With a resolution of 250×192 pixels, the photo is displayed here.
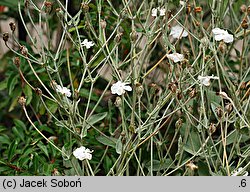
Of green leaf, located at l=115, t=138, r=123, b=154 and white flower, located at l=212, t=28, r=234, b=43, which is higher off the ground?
white flower, located at l=212, t=28, r=234, b=43

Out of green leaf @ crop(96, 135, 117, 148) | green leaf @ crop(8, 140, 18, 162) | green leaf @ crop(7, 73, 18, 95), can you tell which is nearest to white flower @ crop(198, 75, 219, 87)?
green leaf @ crop(96, 135, 117, 148)

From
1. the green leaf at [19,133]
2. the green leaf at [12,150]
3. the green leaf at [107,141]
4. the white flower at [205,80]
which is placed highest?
the white flower at [205,80]

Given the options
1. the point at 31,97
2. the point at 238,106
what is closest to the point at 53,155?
the point at 31,97

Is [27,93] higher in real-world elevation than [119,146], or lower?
higher

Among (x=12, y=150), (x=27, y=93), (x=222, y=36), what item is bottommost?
(x=12, y=150)

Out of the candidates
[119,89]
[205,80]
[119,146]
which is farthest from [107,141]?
[205,80]

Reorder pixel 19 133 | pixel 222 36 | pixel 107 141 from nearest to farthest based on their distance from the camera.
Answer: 1. pixel 222 36
2. pixel 107 141
3. pixel 19 133

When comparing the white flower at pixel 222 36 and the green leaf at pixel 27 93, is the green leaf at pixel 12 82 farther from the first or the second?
the white flower at pixel 222 36

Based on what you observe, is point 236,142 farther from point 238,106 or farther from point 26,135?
point 26,135

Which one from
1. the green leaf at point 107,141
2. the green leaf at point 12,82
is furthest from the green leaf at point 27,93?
the green leaf at point 107,141

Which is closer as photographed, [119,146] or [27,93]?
[119,146]

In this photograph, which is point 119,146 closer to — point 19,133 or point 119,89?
point 119,89

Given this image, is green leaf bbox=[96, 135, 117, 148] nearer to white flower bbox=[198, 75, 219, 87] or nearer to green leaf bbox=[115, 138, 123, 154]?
green leaf bbox=[115, 138, 123, 154]
